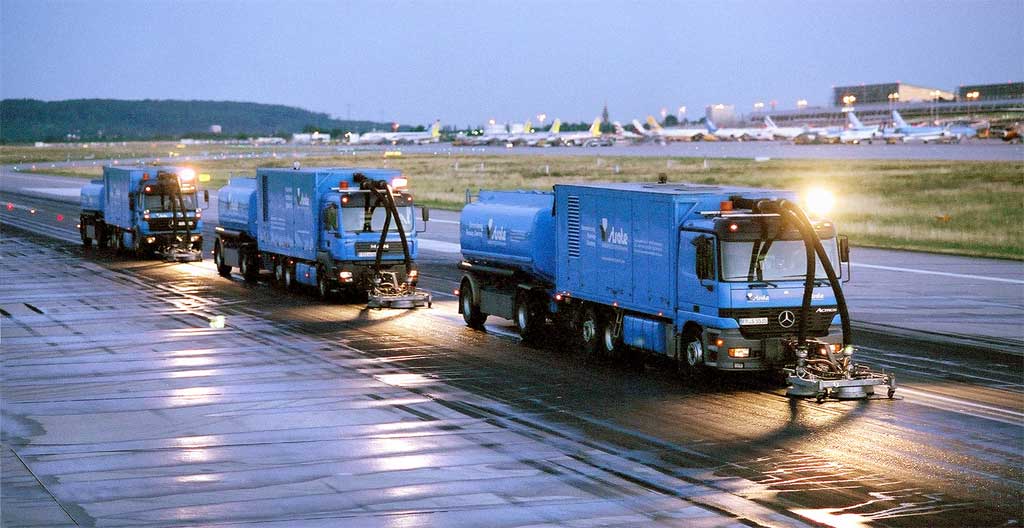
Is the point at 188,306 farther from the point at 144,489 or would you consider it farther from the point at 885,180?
the point at 885,180

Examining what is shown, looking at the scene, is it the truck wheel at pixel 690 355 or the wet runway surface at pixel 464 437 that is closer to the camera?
the wet runway surface at pixel 464 437

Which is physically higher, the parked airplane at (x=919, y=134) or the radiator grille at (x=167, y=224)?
the parked airplane at (x=919, y=134)

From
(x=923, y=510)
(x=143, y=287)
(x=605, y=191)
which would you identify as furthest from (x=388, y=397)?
(x=143, y=287)

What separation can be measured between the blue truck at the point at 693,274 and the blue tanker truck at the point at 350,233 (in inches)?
327

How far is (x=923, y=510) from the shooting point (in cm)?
1466

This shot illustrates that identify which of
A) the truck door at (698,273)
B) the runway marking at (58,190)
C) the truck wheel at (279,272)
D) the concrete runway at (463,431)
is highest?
the truck door at (698,273)

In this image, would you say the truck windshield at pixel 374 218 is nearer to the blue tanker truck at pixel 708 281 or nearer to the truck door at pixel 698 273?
the blue tanker truck at pixel 708 281

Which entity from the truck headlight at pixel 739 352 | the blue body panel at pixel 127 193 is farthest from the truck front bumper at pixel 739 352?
the blue body panel at pixel 127 193

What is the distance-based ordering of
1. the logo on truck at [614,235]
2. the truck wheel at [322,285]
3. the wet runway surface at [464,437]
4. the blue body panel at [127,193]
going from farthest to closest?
the blue body panel at [127,193] → the truck wheel at [322,285] → the logo on truck at [614,235] → the wet runway surface at [464,437]

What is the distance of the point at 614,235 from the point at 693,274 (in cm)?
293

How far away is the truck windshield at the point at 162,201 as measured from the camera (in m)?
51.6

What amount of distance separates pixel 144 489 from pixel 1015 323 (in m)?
22.3

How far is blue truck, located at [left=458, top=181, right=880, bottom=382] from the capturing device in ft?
71.7

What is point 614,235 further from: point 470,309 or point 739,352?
point 470,309
